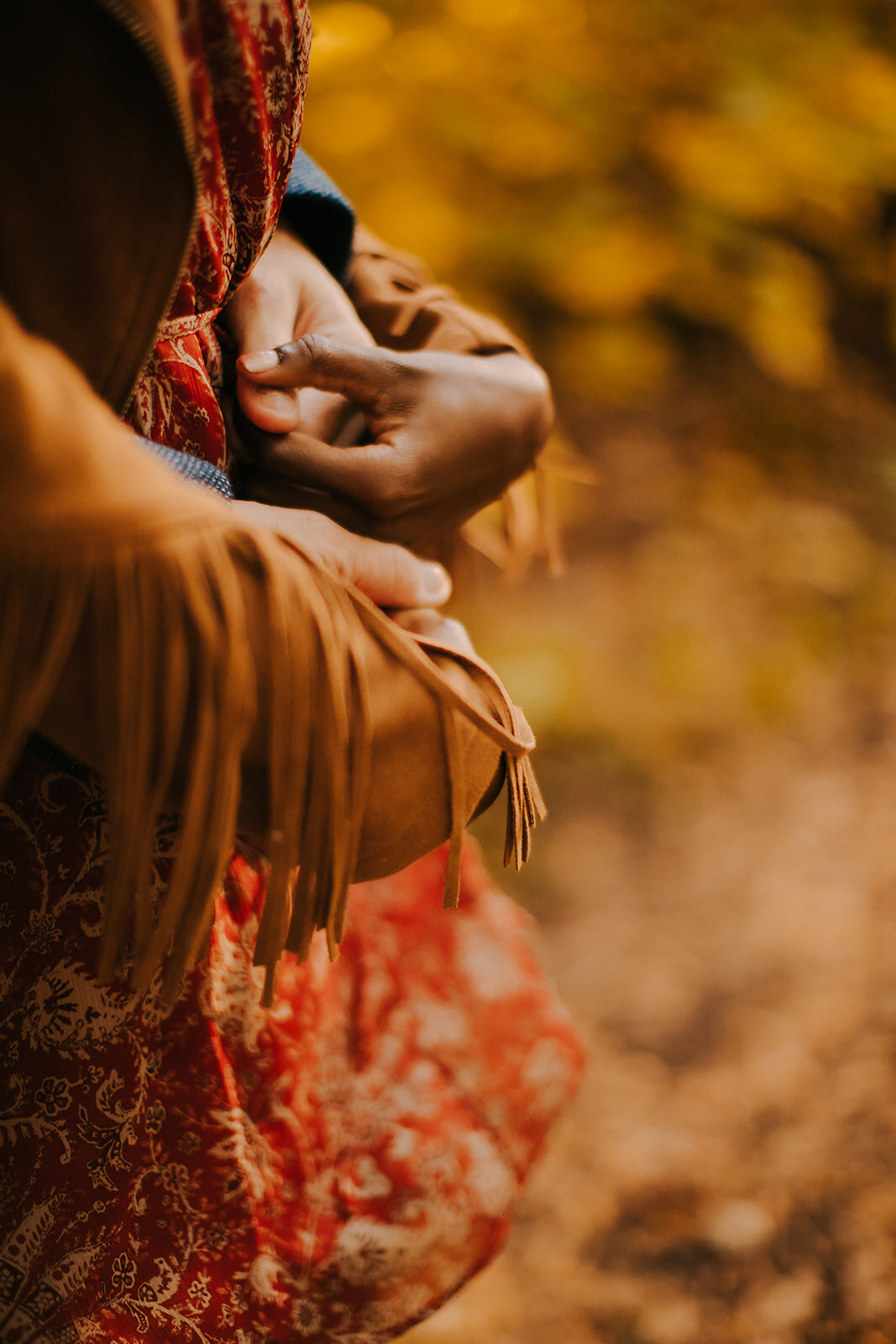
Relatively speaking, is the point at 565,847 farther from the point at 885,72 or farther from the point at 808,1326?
the point at 885,72

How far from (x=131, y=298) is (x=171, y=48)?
71 millimetres

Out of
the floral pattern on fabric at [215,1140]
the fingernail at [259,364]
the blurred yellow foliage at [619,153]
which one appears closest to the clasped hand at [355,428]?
the fingernail at [259,364]

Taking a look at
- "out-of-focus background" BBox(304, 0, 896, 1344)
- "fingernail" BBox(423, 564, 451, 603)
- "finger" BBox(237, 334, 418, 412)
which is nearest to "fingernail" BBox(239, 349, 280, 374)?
"finger" BBox(237, 334, 418, 412)

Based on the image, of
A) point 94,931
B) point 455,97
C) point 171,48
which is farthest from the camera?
point 455,97

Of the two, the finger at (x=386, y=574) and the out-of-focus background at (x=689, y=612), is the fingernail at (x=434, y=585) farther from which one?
the out-of-focus background at (x=689, y=612)

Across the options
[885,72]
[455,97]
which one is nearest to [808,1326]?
[455,97]

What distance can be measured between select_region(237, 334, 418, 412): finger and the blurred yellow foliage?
0.73 metres

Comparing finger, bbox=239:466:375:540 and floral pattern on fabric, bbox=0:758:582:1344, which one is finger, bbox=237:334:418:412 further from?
floral pattern on fabric, bbox=0:758:582:1344

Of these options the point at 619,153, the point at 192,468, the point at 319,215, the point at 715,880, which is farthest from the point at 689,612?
the point at 192,468

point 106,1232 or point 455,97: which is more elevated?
point 455,97

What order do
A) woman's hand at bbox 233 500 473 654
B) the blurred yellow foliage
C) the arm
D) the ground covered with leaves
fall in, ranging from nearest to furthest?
the arm
woman's hand at bbox 233 500 473 654
the ground covered with leaves
the blurred yellow foliage

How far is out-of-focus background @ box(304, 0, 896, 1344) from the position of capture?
2.76ft

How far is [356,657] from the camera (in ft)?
1.02

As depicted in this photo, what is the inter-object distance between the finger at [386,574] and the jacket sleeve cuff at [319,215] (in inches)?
6.9
